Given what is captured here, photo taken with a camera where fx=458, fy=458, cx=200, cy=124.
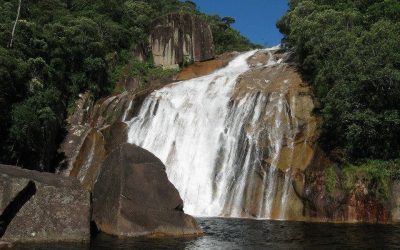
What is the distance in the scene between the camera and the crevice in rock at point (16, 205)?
15.3m

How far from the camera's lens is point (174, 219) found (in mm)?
18125

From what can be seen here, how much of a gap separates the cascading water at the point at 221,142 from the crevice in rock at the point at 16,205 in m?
12.7

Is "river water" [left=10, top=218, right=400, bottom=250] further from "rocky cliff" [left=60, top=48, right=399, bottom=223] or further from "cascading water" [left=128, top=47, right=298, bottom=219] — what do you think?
"cascading water" [left=128, top=47, right=298, bottom=219]

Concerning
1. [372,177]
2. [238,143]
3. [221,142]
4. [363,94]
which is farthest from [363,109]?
[221,142]

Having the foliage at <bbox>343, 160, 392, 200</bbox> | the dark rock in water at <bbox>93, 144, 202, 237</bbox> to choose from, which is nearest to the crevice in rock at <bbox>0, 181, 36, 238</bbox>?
the dark rock in water at <bbox>93, 144, 202, 237</bbox>

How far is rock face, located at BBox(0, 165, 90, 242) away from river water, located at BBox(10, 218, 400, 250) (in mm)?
823

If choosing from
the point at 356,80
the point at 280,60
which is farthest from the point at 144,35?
the point at 356,80

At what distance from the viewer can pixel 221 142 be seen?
30078mm

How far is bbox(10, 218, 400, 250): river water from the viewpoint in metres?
15.7

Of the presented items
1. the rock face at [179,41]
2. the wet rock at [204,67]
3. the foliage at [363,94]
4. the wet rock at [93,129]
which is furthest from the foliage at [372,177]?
Result: the rock face at [179,41]

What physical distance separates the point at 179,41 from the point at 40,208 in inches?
1532

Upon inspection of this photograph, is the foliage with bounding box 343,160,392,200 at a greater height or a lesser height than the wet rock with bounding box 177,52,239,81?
lesser

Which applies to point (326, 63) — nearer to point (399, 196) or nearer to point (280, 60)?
point (399, 196)

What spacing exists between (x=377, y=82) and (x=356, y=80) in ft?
4.19
